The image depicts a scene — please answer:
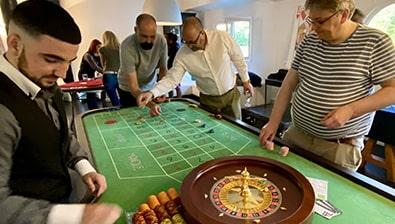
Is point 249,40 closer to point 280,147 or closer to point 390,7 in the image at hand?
point 390,7

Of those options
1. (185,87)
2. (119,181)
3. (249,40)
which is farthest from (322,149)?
(185,87)

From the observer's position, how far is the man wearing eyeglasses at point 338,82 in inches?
48.2

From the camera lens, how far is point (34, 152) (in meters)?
0.86

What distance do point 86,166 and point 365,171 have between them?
9.11 feet

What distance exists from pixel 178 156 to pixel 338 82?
2.75 ft

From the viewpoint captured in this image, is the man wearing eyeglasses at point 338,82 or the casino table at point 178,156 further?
the man wearing eyeglasses at point 338,82

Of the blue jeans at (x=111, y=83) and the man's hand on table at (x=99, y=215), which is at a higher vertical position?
the man's hand on table at (x=99, y=215)

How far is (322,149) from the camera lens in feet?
4.77

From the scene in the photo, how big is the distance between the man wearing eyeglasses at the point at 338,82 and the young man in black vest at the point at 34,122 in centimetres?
98

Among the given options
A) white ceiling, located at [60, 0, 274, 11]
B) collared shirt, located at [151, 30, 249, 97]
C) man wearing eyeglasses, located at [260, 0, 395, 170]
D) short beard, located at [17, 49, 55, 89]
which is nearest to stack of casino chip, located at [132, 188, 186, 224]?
short beard, located at [17, 49, 55, 89]

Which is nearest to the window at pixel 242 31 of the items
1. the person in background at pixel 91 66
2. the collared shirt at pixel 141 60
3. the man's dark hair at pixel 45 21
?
the person in background at pixel 91 66

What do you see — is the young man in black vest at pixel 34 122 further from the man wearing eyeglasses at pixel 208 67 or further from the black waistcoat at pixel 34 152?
the man wearing eyeglasses at pixel 208 67

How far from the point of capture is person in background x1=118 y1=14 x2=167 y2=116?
2434mm

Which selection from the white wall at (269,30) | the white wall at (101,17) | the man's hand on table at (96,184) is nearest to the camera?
the man's hand on table at (96,184)
